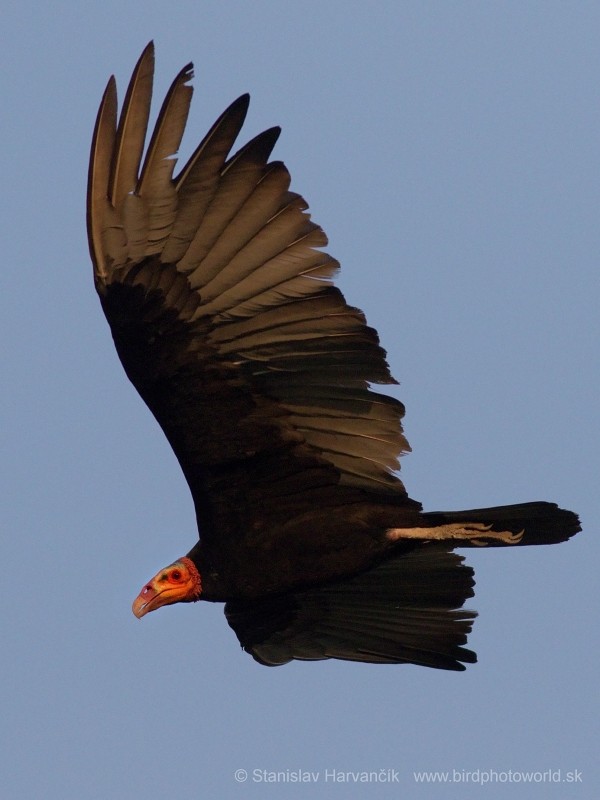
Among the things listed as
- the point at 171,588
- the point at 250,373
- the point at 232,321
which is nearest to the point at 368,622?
the point at 171,588

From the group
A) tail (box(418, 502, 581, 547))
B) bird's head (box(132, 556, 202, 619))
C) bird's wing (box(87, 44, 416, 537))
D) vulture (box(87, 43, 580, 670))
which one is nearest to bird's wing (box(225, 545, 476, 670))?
vulture (box(87, 43, 580, 670))

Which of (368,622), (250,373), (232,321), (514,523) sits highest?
(232,321)

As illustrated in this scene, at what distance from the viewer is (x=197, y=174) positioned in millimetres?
7629

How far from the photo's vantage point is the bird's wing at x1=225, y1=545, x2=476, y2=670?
920 cm

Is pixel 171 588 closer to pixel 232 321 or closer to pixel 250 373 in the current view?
pixel 250 373

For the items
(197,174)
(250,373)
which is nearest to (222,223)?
(197,174)

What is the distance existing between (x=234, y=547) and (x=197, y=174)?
85.6 inches

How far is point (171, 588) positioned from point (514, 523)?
6.75 feet

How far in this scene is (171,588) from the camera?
347 inches

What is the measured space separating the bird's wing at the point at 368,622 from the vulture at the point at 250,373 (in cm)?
15

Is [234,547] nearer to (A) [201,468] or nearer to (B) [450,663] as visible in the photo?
(A) [201,468]

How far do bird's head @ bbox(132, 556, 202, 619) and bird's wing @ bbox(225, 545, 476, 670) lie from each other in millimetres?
534

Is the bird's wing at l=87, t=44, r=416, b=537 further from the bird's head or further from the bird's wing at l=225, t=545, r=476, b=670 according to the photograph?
the bird's wing at l=225, t=545, r=476, b=670

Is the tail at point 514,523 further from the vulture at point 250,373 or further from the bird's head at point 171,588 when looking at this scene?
the bird's head at point 171,588
